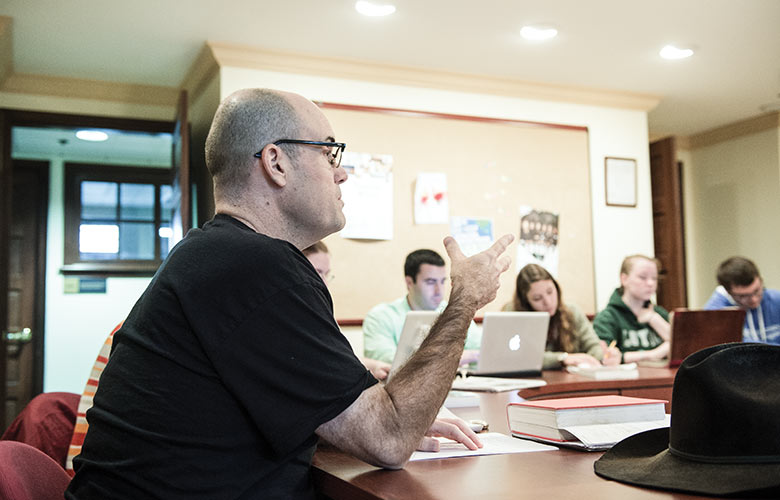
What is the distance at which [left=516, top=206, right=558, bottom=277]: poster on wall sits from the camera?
15.9ft

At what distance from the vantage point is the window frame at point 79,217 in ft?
19.2

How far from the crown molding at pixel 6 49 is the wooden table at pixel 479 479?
3336 millimetres

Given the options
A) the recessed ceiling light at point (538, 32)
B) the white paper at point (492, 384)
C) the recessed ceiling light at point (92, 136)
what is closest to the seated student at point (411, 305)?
the white paper at point (492, 384)

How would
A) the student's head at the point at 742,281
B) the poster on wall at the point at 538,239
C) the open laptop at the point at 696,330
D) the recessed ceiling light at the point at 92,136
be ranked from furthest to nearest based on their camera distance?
the recessed ceiling light at the point at 92,136 → the poster on wall at the point at 538,239 → the student's head at the point at 742,281 → the open laptop at the point at 696,330

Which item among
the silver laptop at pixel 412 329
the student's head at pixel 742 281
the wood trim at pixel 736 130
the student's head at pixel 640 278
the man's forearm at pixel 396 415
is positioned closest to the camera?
the man's forearm at pixel 396 415

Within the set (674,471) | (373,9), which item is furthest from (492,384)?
(373,9)

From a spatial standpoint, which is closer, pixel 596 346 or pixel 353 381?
pixel 353 381

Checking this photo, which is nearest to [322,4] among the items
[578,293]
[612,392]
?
[612,392]

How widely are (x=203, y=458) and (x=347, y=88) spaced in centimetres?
367

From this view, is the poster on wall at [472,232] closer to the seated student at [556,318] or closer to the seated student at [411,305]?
the seated student at [556,318]

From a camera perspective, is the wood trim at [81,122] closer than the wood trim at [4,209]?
No

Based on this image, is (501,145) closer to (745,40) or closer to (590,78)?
(590,78)

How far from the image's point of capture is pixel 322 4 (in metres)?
3.56

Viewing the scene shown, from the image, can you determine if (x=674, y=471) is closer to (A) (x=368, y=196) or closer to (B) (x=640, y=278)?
(B) (x=640, y=278)
